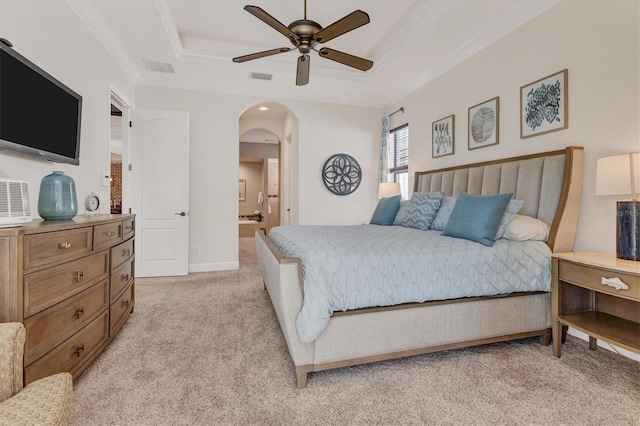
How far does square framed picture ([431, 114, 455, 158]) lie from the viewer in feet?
12.0

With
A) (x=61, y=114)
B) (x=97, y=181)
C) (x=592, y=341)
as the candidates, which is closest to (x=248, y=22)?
(x=61, y=114)

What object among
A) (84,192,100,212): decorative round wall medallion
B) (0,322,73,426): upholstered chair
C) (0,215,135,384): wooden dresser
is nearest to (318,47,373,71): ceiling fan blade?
(0,215,135,384): wooden dresser

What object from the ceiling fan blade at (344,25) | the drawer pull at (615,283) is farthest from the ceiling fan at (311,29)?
the drawer pull at (615,283)

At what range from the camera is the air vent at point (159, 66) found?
12.4ft

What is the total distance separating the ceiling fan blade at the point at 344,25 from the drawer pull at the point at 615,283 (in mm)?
2168

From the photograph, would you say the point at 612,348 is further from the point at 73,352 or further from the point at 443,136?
the point at 73,352

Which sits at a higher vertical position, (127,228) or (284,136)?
(284,136)

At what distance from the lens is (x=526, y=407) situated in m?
1.51

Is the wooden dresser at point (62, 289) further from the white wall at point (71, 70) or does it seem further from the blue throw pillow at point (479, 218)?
the blue throw pillow at point (479, 218)

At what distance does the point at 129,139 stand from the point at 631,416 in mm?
5192

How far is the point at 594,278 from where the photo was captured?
5.82ft

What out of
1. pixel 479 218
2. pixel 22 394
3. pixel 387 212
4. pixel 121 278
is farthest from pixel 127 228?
pixel 479 218

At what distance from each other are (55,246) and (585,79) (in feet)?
11.9

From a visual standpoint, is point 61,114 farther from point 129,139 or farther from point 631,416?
point 631,416
